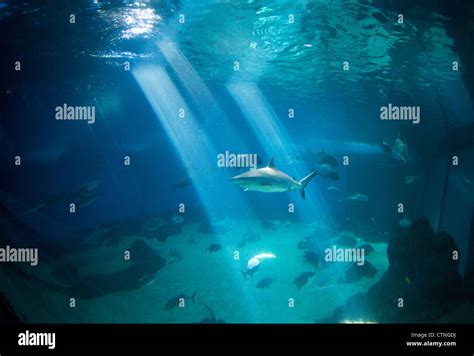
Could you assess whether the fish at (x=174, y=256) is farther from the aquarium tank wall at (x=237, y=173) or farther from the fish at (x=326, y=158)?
the fish at (x=326, y=158)

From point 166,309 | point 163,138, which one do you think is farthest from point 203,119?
point 166,309

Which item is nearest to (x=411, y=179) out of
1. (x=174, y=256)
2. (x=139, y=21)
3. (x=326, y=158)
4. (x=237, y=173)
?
(x=326, y=158)

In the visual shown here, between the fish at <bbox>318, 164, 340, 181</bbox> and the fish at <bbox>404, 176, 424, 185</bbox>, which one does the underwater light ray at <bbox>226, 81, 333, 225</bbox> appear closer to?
the fish at <bbox>318, 164, 340, 181</bbox>

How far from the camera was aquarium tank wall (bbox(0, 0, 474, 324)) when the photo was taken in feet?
28.6

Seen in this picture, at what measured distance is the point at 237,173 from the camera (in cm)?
1741

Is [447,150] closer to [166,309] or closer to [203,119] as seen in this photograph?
[166,309]

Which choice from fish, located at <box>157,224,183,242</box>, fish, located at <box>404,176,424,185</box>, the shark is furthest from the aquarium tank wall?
fish, located at <box>404,176,424,185</box>

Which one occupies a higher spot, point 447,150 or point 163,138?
point 447,150

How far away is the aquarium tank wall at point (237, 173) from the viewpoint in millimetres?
8728

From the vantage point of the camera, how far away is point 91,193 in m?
10.5

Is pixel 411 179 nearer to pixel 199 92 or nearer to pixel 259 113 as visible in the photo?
pixel 199 92
